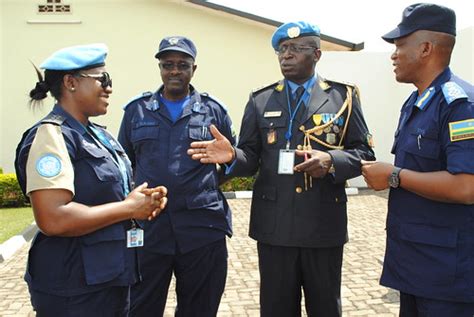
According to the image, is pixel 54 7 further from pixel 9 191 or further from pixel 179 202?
pixel 179 202

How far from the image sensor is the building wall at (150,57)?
11.3m

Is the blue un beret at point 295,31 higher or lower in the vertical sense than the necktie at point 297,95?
higher

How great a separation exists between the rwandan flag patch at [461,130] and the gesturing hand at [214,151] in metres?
1.23

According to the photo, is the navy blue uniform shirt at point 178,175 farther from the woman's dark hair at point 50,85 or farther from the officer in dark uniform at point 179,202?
the woman's dark hair at point 50,85

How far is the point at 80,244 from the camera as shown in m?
1.94

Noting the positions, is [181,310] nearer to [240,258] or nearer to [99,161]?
[99,161]

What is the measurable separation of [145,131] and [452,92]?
71.1 inches

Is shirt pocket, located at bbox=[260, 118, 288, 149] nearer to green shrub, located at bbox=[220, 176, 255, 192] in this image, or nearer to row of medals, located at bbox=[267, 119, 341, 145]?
row of medals, located at bbox=[267, 119, 341, 145]

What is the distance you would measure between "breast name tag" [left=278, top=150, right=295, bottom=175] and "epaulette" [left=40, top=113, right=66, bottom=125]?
119 centimetres

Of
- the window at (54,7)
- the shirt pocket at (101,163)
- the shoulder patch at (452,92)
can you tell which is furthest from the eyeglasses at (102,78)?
the window at (54,7)

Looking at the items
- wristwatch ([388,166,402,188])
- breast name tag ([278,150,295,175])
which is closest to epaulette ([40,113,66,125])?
breast name tag ([278,150,295,175])

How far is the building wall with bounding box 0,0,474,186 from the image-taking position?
37.2ft

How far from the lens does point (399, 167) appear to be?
2184mm

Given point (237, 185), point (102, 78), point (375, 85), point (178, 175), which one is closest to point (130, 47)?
point (237, 185)
